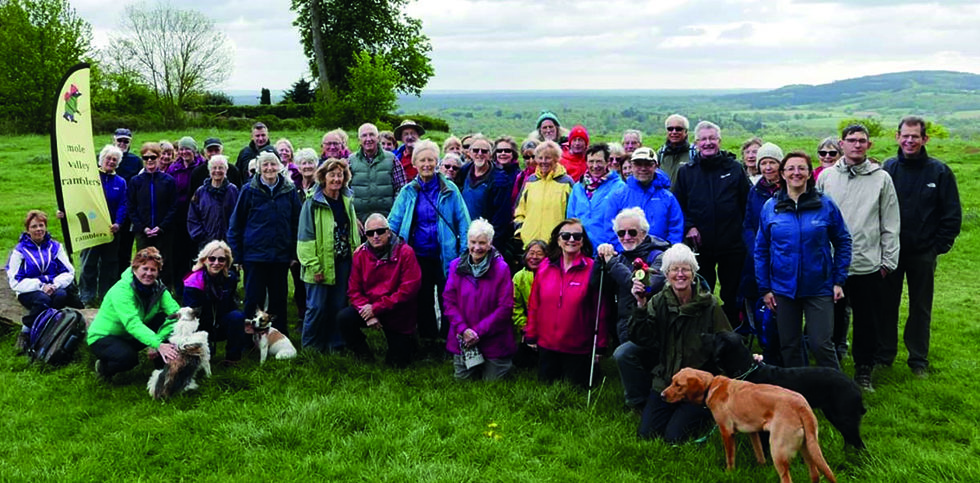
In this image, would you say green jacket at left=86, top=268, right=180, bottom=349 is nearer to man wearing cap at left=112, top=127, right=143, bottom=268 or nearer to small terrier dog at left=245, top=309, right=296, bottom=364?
small terrier dog at left=245, top=309, right=296, bottom=364

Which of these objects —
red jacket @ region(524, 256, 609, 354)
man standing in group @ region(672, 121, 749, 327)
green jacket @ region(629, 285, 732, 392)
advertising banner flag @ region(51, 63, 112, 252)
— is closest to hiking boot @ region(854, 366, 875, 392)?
man standing in group @ region(672, 121, 749, 327)

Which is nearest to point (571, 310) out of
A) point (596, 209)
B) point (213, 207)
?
point (596, 209)

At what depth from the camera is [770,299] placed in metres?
6.18

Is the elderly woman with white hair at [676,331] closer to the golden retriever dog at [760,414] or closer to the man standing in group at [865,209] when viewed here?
the golden retriever dog at [760,414]

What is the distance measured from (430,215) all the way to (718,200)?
2968 millimetres

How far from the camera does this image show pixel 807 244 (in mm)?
5812

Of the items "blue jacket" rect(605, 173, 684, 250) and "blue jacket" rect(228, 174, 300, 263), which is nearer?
"blue jacket" rect(605, 173, 684, 250)

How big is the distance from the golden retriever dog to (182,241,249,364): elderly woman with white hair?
443 cm

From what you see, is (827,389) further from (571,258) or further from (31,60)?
(31,60)

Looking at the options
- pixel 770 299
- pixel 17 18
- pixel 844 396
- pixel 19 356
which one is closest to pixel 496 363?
pixel 770 299

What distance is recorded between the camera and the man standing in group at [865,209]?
6.36 m

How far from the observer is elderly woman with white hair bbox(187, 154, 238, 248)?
858cm

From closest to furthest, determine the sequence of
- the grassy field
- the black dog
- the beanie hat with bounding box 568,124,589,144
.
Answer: the black dog
the grassy field
the beanie hat with bounding box 568,124,589,144

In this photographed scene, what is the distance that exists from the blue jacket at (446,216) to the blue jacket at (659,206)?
5.41 feet
